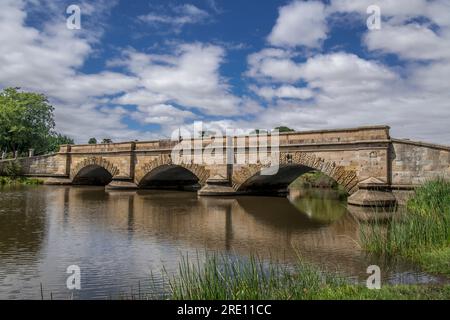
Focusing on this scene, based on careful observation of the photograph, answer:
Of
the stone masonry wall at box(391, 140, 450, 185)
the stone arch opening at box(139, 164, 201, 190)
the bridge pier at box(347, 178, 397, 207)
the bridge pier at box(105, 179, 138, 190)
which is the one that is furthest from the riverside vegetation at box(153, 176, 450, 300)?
the bridge pier at box(105, 179, 138, 190)

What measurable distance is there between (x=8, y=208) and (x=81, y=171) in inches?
839

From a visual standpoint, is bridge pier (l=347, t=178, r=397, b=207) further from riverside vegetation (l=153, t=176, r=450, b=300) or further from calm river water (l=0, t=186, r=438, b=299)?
riverside vegetation (l=153, t=176, r=450, b=300)

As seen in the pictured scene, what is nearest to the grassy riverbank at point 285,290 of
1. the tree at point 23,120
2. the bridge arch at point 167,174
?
the bridge arch at point 167,174

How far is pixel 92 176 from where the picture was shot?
1626 inches

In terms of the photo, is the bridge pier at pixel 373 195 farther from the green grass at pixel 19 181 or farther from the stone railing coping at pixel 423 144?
the green grass at pixel 19 181

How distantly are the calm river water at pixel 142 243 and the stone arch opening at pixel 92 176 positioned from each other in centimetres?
1979

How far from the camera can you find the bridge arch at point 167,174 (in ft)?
93.8

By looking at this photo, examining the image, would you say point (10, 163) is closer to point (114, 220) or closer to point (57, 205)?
point (57, 205)

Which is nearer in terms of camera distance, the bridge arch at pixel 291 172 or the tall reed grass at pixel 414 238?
the tall reed grass at pixel 414 238

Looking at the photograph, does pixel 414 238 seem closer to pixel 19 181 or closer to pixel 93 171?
pixel 93 171

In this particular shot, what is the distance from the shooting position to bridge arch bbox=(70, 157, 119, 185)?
1395 inches

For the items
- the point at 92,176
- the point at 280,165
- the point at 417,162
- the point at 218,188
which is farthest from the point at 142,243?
the point at 92,176

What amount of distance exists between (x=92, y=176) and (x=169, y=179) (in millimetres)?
10195

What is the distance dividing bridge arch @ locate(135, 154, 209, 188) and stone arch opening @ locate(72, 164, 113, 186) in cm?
671
